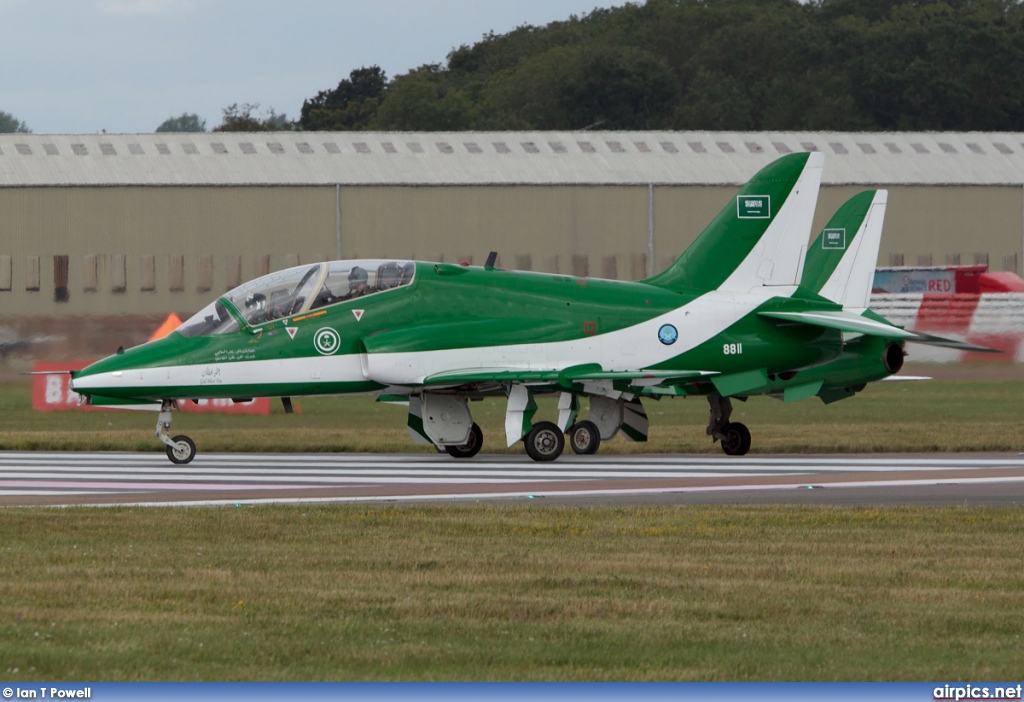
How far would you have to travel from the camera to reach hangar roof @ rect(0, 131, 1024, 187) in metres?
46.0

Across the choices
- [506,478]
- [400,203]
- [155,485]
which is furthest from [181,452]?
[400,203]

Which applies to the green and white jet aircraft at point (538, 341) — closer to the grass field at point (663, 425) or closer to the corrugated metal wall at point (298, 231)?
the grass field at point (663, 425)

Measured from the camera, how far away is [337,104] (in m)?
110

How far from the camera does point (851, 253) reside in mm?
26391

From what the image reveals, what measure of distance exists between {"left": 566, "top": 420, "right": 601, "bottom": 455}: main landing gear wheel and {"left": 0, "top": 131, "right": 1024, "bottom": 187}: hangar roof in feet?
83.4

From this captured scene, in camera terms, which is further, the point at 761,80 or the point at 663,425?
the point at 761,80

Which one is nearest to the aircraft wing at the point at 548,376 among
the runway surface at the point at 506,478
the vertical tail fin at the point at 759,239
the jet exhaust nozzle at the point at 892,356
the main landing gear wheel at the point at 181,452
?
the runway surface at the point at 506,478

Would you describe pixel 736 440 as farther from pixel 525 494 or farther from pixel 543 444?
pixel 525 494

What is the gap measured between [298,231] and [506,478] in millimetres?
27817

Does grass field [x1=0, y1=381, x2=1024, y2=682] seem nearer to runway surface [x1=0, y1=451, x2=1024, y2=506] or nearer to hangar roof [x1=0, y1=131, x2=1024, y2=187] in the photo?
runway surface [x1=0, y1=451, x2=1024, y2=506]

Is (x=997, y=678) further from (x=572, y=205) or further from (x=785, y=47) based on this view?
(x=785, y=47)

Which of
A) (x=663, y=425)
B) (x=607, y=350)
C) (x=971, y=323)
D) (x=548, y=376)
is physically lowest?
(x=663, y=425)

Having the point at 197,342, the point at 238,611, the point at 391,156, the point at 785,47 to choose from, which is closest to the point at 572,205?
the point at 391,156

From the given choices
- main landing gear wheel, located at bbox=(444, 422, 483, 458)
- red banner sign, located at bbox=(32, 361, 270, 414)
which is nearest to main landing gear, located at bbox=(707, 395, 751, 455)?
main landing gear wheel, located at bbox=(444, 422, 483, 458)
